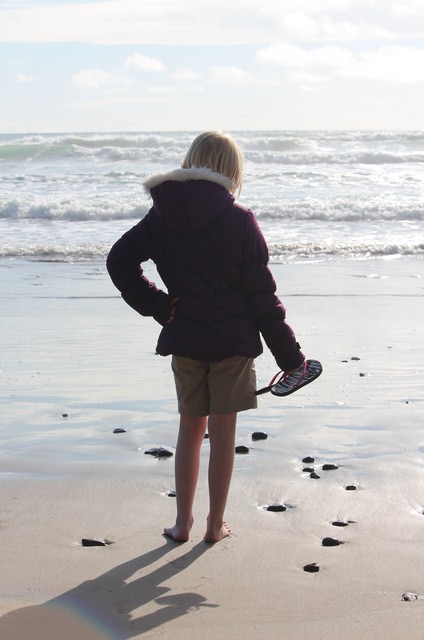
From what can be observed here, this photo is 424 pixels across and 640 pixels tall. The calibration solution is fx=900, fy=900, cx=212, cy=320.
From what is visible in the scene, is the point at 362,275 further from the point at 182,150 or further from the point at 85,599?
the point at 182,150

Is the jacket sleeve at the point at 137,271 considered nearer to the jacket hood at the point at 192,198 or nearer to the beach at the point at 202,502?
the jacket hood at the point at 192,198

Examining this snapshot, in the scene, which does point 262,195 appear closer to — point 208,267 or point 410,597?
point 208,267

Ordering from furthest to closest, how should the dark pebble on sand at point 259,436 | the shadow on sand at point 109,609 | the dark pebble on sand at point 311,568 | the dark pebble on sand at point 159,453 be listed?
1. the dark pebble on sand at point 259,436
2. the dark pebble on sand at point 159,453
3. the dark pebble on sand at point 311,568
4. the shadow on sand at point 109,609

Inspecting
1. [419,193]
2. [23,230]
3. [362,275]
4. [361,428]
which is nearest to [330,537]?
[361,428]

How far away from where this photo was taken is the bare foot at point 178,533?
3309mm

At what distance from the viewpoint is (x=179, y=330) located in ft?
10.6

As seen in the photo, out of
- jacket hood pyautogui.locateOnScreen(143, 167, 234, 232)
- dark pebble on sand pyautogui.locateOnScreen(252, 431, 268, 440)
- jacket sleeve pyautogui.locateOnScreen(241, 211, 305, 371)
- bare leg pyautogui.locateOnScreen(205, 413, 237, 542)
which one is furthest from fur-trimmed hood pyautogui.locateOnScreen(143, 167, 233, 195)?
dark pebble on sand pyautogui.locateOnScreen(252, 431, 268, 440)

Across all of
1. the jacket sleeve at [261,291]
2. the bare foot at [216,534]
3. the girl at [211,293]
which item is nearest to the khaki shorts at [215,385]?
the girl at [211,293]

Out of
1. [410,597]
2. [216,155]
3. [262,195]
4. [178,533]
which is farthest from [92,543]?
[262,195]

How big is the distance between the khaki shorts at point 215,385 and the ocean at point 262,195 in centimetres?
861

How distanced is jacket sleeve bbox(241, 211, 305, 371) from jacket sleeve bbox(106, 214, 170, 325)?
0.32 metres

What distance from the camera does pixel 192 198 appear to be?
3148mm

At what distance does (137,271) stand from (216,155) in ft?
1.68

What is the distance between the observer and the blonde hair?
3.24 m
